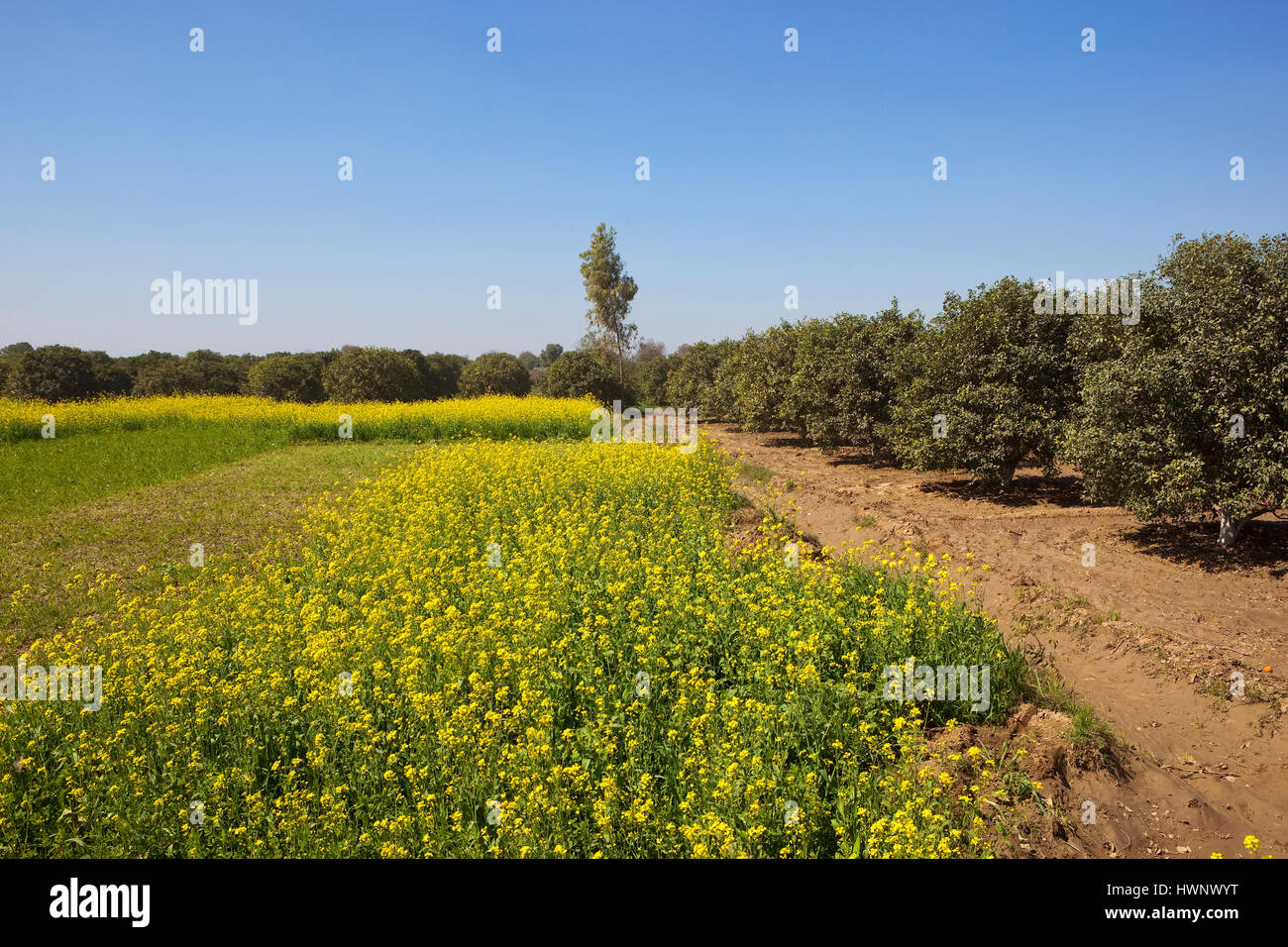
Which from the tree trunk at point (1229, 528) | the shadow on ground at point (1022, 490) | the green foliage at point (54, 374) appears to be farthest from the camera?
the green foliage at point (54, 374)

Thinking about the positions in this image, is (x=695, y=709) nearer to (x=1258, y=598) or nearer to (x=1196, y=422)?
(x=1258, y=598)

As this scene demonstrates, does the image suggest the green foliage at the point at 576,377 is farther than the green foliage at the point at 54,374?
Yes

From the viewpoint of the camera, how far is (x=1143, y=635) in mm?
6797

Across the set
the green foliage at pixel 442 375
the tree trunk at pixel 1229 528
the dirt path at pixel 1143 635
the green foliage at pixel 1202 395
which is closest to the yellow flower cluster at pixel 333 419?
the dirt path at pixel 1143 635

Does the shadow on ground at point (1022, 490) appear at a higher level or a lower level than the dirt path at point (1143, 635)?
higher

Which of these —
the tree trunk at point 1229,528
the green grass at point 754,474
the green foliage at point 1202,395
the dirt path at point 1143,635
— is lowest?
the dirt path at point 1143,635

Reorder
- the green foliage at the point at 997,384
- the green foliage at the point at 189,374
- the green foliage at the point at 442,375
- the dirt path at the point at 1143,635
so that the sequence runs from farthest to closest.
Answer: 1. the green foliage at the point at 442,375
2. the green foliage at the point at 189,374
3. the green foliage at the point at 997,384
4. the dirt path at the point at 1143,635

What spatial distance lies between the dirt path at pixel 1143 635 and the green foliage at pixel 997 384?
104 centimetres

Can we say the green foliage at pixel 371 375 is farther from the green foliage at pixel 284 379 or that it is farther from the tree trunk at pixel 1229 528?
the tree trunk at pixel 1229 528

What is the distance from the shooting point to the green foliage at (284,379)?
1727 inches

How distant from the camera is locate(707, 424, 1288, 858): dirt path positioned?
435 centimetres

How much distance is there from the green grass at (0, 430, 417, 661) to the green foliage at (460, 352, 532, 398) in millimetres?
28553

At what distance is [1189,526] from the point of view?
33.9 feet

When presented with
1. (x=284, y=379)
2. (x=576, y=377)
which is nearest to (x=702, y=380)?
(x=576, y=377)
